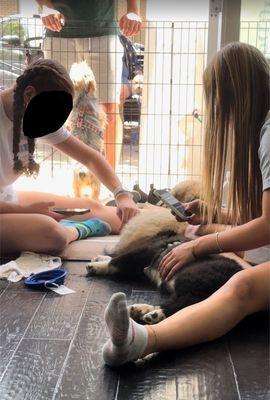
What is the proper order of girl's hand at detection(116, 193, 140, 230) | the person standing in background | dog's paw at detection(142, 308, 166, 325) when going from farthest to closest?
girl's hand at detection(116, 193, 140, 230)
the person standing in background
dog's paw at detection(142, 308, 166, 325)

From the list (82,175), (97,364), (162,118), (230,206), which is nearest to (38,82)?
(230,206)

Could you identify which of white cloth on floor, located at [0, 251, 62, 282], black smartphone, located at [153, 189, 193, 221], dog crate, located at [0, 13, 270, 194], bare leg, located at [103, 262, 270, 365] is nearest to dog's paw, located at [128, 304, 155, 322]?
bare leg, located at [103, 262, 270, 365]

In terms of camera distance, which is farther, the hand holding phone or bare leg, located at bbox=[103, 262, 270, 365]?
the hand holding phone

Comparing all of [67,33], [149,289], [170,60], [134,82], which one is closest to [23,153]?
[67,33]

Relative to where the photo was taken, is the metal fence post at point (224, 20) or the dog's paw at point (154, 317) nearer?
the dog's paw at point (154, 317)

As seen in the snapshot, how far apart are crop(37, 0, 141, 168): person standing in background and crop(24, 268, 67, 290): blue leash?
0.68 m

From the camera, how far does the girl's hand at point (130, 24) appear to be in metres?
1.57

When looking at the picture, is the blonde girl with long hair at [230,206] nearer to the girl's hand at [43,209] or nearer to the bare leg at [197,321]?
the bare leg at [197,321]

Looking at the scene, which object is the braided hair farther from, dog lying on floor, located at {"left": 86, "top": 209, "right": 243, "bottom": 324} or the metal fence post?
the metal fence post

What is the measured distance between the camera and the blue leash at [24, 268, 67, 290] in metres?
1.45

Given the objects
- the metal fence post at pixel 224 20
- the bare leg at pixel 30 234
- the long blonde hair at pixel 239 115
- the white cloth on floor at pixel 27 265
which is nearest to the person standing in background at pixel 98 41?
the metal fence post at pixel 224 20

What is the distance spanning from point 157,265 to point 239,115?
0.49 metres

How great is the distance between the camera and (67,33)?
1.69m

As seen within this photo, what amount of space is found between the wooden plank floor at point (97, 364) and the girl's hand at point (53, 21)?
80 centimetres
